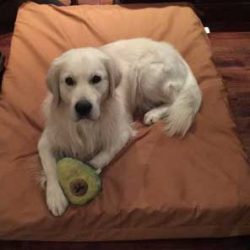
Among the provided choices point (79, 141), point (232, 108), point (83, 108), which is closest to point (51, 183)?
point (79, 141)

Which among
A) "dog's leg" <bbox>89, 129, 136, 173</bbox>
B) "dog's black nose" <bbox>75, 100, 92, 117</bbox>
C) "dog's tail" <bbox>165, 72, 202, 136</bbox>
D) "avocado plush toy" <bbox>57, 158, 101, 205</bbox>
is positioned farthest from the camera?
"dog's tail" <bbox>165, 72, 202, 136</bbox>

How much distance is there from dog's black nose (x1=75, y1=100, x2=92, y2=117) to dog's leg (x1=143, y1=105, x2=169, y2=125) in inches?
20.1

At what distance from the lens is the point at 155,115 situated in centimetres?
206

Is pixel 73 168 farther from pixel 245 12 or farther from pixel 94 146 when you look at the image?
pixel 245 12

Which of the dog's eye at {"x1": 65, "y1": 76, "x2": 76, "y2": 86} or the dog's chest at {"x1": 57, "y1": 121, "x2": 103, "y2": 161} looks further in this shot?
the dog's chest at {"x1": 57, "y1": 121, "x2": 103, "y2": 161}

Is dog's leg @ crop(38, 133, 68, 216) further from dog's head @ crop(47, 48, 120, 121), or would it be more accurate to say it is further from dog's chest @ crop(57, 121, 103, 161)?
dog's head @ crop(47, 48, 120, 121)

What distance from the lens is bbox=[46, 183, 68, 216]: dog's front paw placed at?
5.42 ft

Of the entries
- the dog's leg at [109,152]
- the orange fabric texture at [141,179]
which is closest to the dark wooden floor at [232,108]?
the orange fabric texture at [141,179]

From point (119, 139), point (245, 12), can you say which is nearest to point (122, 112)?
point (119, 139)

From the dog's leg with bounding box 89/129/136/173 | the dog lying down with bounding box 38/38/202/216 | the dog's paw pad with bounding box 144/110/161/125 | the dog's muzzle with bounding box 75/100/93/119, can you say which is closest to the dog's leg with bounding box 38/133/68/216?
the dog lying down with bounding box 38/38/202/216

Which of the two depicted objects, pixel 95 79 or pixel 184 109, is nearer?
pixel 95 79

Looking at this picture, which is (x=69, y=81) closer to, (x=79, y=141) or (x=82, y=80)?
(x=82, y=80)

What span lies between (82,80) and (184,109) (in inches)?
23.5

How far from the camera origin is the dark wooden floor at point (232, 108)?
5.77 ft
